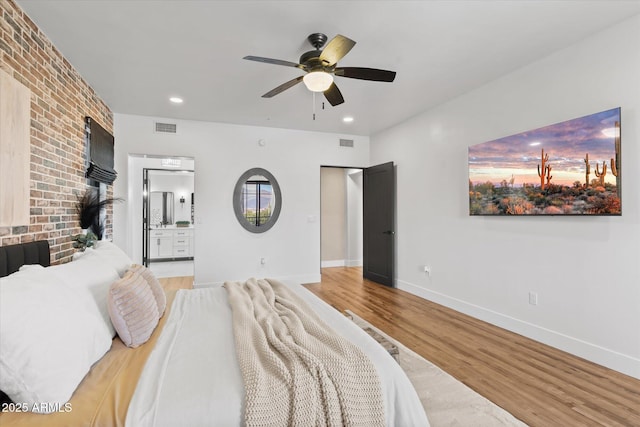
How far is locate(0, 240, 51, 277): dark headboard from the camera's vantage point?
5.99 feet

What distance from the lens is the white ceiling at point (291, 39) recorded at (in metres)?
2.24

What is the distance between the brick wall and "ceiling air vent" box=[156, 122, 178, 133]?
1.41 meters

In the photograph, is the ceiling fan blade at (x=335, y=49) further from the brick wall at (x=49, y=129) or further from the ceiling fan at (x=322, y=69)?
the brick wall at (x=49, y=129)

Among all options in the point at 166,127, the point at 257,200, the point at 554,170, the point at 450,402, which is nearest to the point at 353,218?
the point at 257,200

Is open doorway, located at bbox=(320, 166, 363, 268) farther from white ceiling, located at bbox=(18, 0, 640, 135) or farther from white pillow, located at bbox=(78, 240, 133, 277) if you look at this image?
white pillow, located at bbox=(78, 240, 133, 277)

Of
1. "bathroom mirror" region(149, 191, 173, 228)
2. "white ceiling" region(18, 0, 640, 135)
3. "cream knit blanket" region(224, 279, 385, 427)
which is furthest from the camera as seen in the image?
"bathroom mirror" region(149, 191, 173, 228)

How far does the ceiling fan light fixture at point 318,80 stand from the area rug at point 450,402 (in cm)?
245

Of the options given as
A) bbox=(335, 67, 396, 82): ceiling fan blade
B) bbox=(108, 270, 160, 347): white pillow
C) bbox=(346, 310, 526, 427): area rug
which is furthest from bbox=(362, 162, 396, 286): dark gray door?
bbox=(108, 270, 160, 347): white pillow

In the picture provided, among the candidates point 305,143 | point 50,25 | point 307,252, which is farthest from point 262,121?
point 50,25

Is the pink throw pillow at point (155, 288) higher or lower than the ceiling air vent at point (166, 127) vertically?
lower

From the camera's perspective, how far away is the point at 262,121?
497 centimetres

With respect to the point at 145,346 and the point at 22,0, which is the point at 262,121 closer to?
the point at 22,0

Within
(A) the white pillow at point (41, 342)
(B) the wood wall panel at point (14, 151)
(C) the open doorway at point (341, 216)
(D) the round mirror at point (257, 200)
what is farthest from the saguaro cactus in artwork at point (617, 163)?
(C) the open doorway at point (341, 216)

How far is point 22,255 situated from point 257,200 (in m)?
3.35
